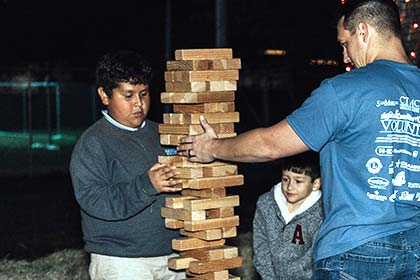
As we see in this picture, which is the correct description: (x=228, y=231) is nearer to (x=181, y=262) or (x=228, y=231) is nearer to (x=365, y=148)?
(x=181, y=262)

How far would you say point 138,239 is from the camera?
5398 mm

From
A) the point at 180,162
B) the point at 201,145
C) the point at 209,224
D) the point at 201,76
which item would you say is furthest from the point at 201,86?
the point at 209,224

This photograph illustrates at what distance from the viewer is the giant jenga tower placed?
525cm

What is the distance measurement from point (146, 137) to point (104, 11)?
82.2 feet

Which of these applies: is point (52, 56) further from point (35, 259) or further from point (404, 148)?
point (404, 148)

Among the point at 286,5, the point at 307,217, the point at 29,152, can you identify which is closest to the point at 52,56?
the point at 286,5

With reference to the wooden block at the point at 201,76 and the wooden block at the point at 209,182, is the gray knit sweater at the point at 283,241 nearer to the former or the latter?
the wooden block at the point at 209,182

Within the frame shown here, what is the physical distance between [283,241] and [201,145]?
1.28 meters

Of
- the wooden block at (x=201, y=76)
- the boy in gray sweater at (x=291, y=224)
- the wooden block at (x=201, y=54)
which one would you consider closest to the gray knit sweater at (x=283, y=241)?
the boy in gray sweater at (x=291, y=224)

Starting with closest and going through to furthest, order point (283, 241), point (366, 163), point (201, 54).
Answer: point (366, 163), point (201, 54), point (283, 241)

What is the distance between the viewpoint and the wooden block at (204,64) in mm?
5219

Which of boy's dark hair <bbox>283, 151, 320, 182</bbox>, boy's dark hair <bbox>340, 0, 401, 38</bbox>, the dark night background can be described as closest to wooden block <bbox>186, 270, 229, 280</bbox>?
boy's dark hair <bbox>283, 151, 320, 182</bbox>

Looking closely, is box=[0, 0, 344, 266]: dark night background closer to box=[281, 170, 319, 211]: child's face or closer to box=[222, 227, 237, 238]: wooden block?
box=[281, 170, 319, 211]: child's face

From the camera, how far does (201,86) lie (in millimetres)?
5230
